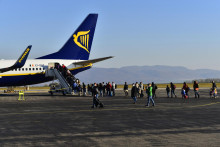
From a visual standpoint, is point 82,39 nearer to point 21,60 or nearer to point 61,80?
point 61,80

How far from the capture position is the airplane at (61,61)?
1747 inches

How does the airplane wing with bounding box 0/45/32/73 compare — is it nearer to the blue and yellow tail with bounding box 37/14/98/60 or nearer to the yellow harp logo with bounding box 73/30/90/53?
the blue and yellow tail with bounding box 37/14/98/60

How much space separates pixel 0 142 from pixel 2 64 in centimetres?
3542

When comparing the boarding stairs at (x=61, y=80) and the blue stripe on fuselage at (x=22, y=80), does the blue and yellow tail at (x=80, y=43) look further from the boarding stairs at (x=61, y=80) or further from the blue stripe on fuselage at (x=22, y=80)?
the blue stripe on fuselage at (x=22, y=80)

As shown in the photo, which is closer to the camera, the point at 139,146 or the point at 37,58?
the point at 139,146

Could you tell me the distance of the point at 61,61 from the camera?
47188mm

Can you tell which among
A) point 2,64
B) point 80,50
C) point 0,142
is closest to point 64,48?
point 80,50

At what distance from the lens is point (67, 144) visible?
10906 mm

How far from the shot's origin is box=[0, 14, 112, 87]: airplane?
44375mm

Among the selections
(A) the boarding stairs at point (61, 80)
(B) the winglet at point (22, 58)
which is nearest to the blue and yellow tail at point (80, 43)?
(A) the boarding stairs at point (61, 80)

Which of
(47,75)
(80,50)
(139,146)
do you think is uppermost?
(80,50)

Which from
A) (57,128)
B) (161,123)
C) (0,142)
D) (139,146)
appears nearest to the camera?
(139,146)

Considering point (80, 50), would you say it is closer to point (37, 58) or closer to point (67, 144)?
point (37, 58)

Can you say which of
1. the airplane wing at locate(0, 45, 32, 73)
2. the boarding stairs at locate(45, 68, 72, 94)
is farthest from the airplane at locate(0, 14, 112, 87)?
the boarding stairs at locate(45, 68, 72, 94)
